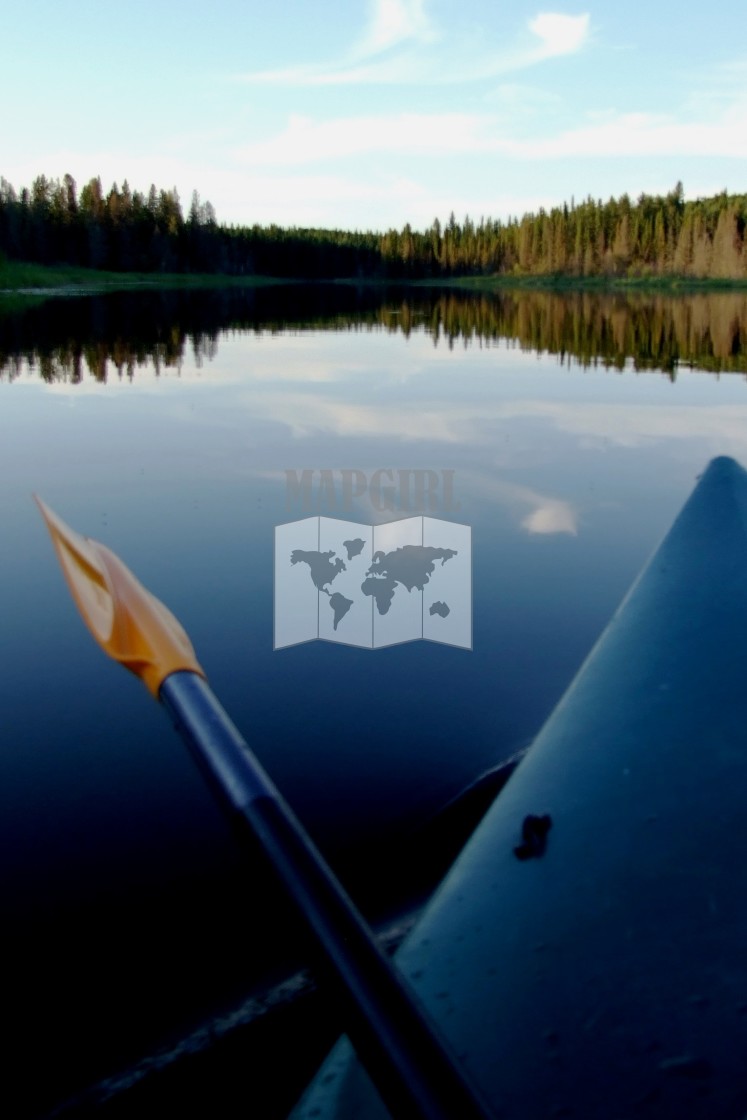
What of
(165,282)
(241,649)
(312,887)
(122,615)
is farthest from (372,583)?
(165,282)

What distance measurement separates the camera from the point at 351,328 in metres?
33.0

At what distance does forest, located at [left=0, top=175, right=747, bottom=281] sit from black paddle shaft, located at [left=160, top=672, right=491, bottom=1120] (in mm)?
75376

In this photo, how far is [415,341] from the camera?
1070 inches

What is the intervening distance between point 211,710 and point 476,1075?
972mm

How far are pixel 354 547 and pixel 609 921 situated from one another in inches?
206

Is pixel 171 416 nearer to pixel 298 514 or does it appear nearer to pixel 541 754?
pixel 298 514

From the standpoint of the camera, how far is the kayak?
1661 mm

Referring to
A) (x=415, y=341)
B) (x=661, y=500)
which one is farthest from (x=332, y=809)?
(x=415, y=341)

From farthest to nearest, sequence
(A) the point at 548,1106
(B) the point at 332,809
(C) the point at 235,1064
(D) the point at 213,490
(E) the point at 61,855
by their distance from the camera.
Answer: (D) the point at 213,490, (B) the point at 332,809, (E) the point at 61,855, (C) the point at 235,1064, (A) the point at 548,1106

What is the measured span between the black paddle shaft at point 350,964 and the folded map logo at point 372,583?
3.58 meters

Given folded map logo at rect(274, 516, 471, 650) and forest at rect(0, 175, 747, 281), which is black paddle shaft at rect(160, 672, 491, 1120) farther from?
forest at rect(0, 175, 747, 281)

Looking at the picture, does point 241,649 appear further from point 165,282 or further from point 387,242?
point 387,242

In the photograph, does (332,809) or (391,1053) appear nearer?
(391,1053)

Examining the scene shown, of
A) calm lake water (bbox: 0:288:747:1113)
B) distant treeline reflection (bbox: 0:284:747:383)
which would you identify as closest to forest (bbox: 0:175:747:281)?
distant treeline reflection (bbox: 0:284:747:383)
